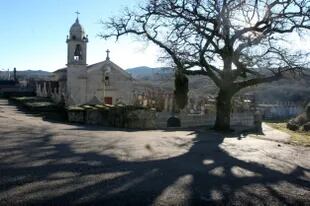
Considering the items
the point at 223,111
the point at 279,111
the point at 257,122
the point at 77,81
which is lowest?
the point at 279,111

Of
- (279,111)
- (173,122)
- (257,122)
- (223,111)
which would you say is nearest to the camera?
(223,111)

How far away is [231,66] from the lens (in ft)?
80.8

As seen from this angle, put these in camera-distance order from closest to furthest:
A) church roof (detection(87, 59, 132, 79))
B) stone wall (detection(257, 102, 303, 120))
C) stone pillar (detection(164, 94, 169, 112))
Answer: stone pillar (detection(164, 94, 169, 112))
church roof (detection(87, 59, 132, 79))
stone wall (detection(257, 102, 303, 120))

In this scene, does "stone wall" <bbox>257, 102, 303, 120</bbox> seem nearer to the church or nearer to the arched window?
the church

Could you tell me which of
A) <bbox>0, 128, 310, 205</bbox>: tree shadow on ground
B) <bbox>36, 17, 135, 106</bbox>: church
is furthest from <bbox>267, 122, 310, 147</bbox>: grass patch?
<bbox>36, 17, 135, 106</bbox>: church

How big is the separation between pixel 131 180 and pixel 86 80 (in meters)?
34.1

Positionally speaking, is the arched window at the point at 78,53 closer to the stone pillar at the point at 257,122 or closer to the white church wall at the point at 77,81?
the white church wall at the point at 77,81

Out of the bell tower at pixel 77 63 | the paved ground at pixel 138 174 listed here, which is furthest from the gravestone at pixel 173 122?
the paved ground at pixel 138 174

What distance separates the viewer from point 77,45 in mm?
40375

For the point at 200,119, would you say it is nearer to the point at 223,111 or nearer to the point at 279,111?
the point at 223,111

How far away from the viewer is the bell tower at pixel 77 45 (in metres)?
40.0

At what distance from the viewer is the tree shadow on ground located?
20.5 feet

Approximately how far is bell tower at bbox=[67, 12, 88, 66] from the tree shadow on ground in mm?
30351

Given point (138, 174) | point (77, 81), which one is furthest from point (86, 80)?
point (138, 174)
